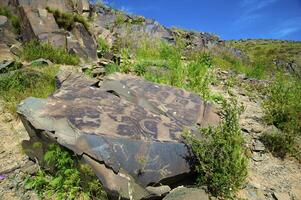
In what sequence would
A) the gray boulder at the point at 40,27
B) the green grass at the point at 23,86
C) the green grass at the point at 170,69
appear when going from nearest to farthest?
the green grass at the point at 23,86 → the green grass at the point at 170,69 → the gray boulder at the point at 40,27

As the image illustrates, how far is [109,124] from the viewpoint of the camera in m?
3.68

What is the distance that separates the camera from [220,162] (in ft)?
11.3

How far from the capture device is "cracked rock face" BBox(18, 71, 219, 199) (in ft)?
10.5

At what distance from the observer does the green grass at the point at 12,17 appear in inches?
360

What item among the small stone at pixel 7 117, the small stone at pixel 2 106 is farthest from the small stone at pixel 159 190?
the small stone at pixel 2 106

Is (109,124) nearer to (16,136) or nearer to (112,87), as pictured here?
(112,87)

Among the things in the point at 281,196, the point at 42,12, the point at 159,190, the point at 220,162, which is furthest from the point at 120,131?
the point at 42,12

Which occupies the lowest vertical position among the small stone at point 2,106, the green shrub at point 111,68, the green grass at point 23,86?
the small stone at point 2,106

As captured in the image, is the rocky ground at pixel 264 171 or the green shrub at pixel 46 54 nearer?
the rocky ground at pixel 264 171

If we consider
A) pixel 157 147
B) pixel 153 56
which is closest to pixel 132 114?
pixel 157 147

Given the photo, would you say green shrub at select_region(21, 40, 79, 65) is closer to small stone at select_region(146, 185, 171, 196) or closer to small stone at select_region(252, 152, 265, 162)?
small stone at select_region(252, 152, 265, 162)

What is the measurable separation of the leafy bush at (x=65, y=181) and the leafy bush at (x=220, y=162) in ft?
3.79

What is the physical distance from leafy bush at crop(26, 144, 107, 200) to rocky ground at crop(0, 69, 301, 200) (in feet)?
0.53

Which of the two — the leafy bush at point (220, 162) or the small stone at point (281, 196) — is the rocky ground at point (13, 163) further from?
the small stone at point (281, 196)
